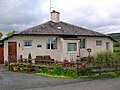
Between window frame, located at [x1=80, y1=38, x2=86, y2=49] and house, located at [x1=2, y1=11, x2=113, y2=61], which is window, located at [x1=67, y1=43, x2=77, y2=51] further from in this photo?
window frame, located at [x1=80, y1=38, x2=86, y2=49]

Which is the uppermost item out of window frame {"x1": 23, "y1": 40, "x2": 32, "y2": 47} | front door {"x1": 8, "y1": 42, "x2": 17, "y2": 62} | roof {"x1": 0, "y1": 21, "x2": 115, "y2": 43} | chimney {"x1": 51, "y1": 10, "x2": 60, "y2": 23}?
chimney {"x1": 51, "y1": 10, "x2": 60, "y2": 23}

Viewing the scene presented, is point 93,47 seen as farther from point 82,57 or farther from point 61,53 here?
point 61,53

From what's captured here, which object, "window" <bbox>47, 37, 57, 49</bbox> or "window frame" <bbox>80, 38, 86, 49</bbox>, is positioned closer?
"window" <bbox>47, 37, 57, 49</bbox>

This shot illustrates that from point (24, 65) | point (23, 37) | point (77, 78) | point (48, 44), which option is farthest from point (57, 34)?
point (77, 78)

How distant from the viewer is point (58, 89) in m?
12.0

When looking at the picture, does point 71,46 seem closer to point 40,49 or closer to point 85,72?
point 40,49

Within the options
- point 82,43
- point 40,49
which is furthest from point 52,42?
point 82,43

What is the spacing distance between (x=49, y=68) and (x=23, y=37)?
309 inches

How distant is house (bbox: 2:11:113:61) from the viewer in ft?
83.2

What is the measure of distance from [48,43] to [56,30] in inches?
70.8

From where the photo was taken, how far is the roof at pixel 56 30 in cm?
2564

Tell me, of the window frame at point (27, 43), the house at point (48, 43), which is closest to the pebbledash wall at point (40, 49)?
the house at point (48, 43)

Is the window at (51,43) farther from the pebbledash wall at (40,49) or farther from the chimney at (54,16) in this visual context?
the chimney at (54,16)

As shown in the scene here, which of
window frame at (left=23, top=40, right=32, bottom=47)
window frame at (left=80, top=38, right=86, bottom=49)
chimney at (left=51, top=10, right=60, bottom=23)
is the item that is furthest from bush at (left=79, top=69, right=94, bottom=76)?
chimney at (left=51, top=10, right=60, bottom=23)
